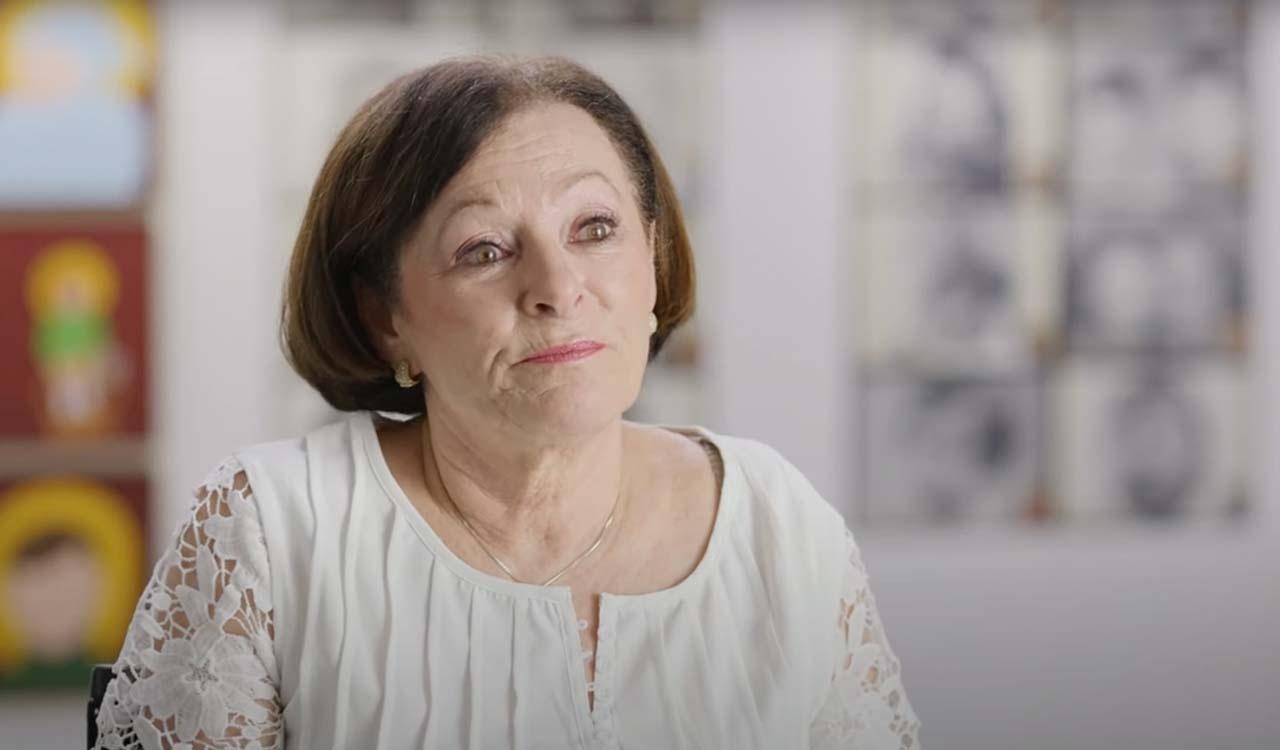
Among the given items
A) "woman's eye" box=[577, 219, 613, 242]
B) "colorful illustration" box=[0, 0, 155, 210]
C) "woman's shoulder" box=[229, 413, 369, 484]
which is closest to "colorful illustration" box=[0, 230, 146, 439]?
"colorful illustration" box=[0, 0, 155, 210]

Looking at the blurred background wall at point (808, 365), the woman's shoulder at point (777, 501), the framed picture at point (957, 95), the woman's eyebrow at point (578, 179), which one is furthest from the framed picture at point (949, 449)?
the woman's eyebrow at point (578, 179)

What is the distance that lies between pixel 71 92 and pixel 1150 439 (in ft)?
10.7

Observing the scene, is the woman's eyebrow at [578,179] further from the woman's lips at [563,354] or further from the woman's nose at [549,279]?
the woman's lips at [563,354]

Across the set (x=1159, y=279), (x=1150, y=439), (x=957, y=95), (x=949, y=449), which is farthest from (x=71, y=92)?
(x=1150, y=439)

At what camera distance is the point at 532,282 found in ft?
5.02

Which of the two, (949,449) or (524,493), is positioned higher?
(524,493)

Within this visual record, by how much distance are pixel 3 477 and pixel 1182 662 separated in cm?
346

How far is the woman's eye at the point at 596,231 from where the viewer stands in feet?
5.20

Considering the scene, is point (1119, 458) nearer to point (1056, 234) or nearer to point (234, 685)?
point (1056, 234)

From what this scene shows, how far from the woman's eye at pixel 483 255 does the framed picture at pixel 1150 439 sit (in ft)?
10.3

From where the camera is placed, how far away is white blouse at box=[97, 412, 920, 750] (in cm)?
156

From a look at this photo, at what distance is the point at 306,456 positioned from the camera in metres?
1.67

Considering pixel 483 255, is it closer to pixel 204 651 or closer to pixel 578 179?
pixel 578 179

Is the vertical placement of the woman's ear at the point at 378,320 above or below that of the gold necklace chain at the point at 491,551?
above
